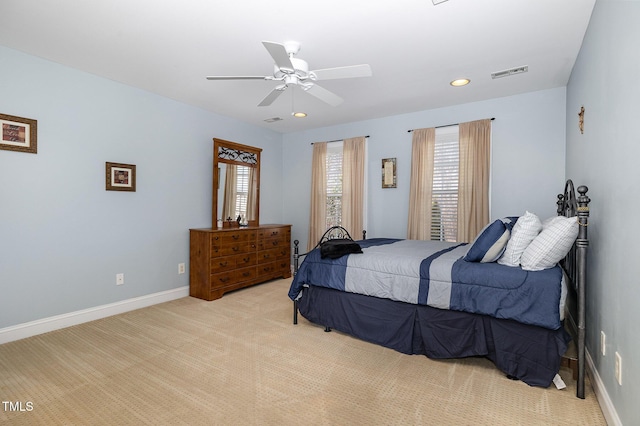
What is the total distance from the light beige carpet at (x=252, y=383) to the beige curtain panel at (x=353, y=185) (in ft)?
7.32

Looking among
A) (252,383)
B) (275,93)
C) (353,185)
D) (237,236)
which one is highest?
(275,93)

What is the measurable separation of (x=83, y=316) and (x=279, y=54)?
3.33 m

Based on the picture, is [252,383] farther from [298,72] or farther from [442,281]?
[298,72]

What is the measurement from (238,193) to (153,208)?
1371mm

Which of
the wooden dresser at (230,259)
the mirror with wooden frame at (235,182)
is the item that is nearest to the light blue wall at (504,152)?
the wooden dresser at (230,259)

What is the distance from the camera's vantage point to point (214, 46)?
282 cm

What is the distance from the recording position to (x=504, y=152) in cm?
411

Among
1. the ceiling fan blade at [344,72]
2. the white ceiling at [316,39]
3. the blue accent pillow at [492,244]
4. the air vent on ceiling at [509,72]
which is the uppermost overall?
the air vent on ceiling at [509,72]

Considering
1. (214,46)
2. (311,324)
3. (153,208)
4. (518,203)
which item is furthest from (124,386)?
(518,203)

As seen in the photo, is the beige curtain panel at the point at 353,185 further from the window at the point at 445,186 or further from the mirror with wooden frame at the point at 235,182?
the mirror with wooden frame at the point at 235,182

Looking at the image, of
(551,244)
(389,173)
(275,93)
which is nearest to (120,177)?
(275,93)

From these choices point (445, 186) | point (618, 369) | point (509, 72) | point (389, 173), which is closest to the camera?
point (618, 369)

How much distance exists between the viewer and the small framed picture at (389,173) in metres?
4.92

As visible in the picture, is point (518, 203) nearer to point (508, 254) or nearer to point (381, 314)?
point (508, 254)
